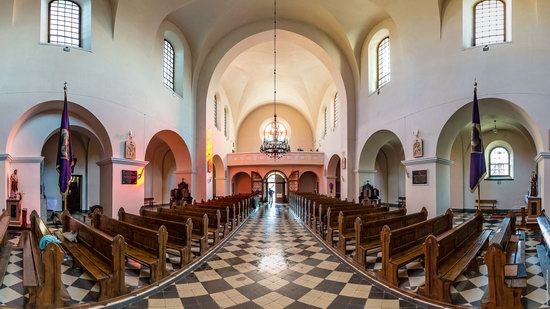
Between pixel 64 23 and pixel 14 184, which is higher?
pixel 64 23

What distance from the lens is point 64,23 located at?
934 cm

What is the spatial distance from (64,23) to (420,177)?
13008 mm

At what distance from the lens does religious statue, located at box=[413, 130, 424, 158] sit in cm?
1078

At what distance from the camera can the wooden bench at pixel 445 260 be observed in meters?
3.85

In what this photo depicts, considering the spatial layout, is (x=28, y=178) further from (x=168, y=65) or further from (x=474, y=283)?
(x=474, y=283)

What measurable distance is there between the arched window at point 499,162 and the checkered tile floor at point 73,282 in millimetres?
16538

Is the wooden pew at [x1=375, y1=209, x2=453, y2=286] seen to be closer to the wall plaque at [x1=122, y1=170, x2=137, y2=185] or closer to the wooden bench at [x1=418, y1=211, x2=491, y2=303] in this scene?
the wooden bench at [x1=418, y1=211, x2=491, y2=303]

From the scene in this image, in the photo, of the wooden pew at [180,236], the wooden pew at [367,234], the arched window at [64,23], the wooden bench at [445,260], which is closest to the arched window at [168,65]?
the arched window at [64,23]

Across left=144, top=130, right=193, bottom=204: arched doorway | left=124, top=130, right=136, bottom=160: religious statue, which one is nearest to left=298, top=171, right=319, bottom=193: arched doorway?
left=144, top=130, right=193, bottom=204: arched doorway

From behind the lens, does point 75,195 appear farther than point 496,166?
No

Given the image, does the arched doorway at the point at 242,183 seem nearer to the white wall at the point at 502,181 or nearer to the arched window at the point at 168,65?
the arched window at the point at 168,65

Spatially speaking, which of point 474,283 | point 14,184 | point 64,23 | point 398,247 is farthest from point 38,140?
point 474,283

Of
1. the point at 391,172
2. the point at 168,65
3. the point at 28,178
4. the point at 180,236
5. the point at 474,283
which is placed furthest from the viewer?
the point at 391,172

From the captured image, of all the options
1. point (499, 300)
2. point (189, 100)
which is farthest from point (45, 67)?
point (499, 300)
